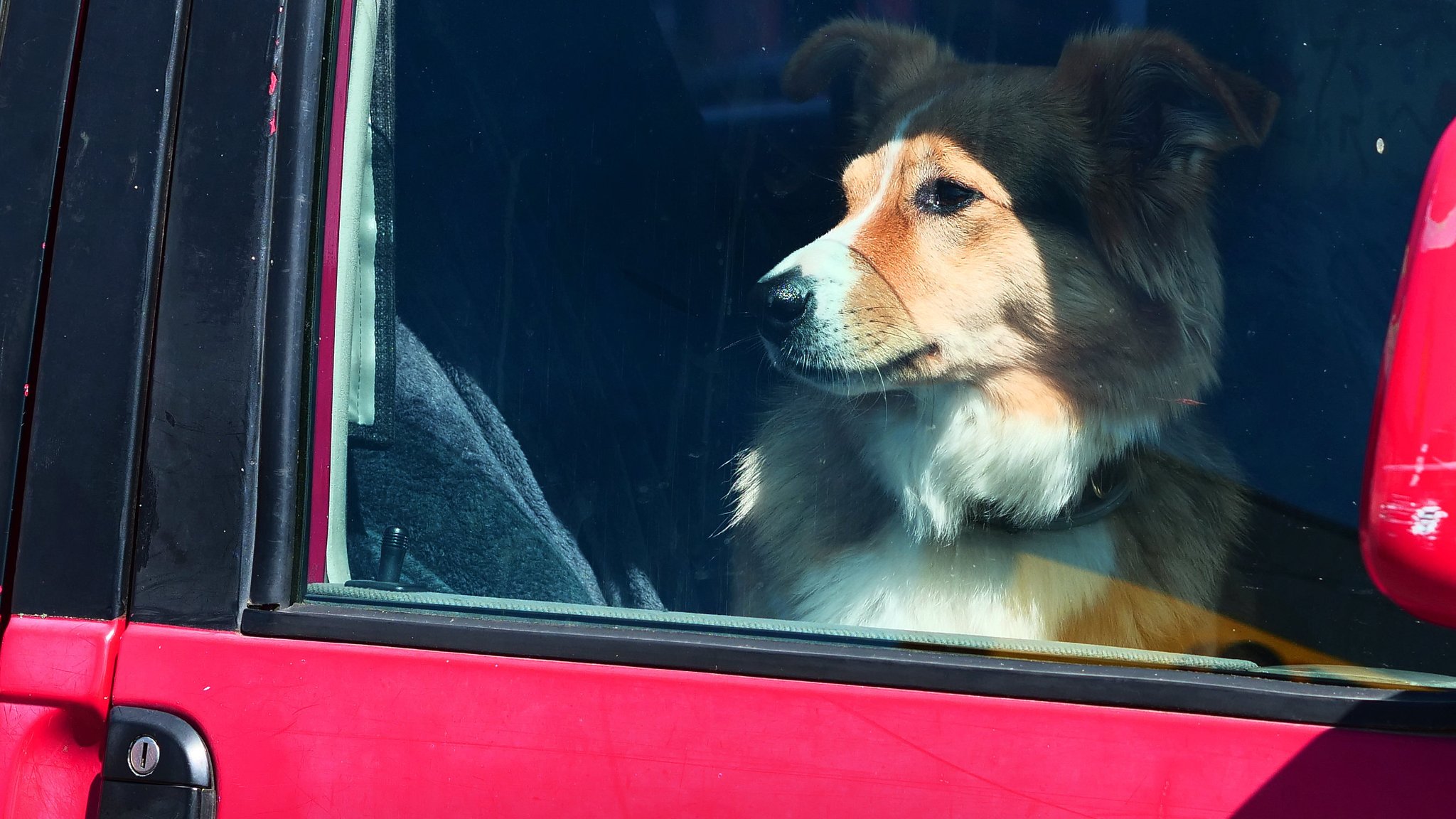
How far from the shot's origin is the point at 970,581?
155cm

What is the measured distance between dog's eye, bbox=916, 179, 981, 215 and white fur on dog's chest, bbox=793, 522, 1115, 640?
1.96 ft

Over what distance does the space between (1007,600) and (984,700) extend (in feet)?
1.88

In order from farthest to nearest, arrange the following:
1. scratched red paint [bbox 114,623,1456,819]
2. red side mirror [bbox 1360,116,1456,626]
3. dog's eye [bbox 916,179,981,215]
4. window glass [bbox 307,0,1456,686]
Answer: dog's eye [bbox 916,179,981,215]
window glass [bbox 307,0,1456,686]
scratched red paint [bbox 114,623,1456,819]
red side mirror [bbox 1360,116,1456,626]

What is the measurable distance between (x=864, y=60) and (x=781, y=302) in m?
0.48

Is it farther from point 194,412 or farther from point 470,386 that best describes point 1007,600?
point 194,412

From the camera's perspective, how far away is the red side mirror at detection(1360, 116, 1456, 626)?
62cm

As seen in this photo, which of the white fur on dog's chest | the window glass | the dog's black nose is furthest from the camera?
the dog's black nose

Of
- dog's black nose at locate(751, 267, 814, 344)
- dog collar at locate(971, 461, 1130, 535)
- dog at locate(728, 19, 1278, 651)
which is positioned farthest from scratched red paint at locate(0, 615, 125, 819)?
dog collar at locate(971, 461, 1130, 535)

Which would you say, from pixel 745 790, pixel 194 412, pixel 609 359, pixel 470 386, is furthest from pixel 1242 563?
pixel 194 412

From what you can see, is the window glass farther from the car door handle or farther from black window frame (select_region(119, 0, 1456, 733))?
the car door handle

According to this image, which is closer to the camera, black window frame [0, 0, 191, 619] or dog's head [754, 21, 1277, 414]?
black window frame [0, 0, 191, 619]

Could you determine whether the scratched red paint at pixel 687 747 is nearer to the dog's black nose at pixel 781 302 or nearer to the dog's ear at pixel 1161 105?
the dog's black nose at pixel 781 302

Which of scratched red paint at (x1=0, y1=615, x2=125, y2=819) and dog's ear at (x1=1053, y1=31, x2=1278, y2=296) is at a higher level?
dog's ear at (x1=1053, y1=31, x2=1278, y2=296)

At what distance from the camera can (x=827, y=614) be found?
1.61 metres
